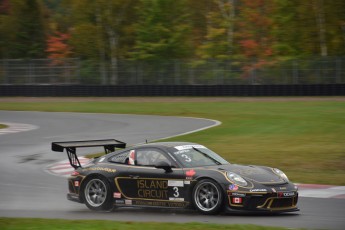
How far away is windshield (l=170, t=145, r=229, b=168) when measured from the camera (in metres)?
12.0

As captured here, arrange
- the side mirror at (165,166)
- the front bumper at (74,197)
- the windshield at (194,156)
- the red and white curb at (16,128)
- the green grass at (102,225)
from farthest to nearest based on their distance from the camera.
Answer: the red and white curb at (16,128)
the front bumper at (74,197)
the windshield at (194,156)
the side mirror at (165,166)
the green grass at (102,225)

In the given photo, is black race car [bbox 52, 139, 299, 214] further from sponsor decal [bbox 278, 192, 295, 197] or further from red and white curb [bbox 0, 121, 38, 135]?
red and white curb [bbox 0, 121, 38, 135]

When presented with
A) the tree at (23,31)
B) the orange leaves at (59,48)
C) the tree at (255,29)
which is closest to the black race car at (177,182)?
the tree at (255,29)

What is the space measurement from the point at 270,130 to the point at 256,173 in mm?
16498

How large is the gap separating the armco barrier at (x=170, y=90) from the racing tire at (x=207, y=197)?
123ft

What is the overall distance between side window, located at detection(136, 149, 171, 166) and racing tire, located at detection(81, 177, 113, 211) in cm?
69

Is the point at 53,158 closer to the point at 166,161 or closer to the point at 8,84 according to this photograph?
the point at 166,161

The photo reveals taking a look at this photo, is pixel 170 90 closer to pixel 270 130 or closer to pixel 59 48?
pixel 59 48

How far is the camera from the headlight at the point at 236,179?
37.0ft

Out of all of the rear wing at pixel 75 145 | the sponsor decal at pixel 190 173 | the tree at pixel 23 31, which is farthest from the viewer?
the tree at pixel 23 31

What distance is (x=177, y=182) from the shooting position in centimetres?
1176

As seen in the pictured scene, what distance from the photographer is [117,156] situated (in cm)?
1273

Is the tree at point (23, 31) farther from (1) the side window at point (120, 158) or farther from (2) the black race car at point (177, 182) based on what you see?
(1) the side window at point (120, 158)

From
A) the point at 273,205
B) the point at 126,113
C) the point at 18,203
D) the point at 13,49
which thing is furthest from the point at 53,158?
the point at 13,49
